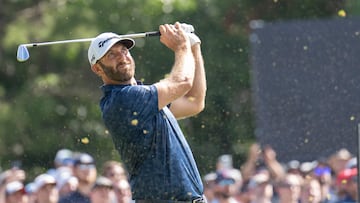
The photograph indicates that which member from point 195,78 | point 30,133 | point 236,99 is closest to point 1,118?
point 30,133

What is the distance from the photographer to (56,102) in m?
17.1

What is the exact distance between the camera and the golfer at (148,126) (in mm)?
7492

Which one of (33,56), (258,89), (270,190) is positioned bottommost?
(270,190)

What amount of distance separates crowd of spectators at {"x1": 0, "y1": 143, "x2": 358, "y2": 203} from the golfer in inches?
139

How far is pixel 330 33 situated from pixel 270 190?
1.49m

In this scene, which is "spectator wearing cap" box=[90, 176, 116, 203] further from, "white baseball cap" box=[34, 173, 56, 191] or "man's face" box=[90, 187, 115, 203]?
"white baseball cap" box=[34, 173, 56, 191]

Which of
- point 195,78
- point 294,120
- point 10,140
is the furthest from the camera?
point 10,140

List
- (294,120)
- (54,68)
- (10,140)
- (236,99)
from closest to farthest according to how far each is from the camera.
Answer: (294,120), (236,99), (10,140), (54,68)

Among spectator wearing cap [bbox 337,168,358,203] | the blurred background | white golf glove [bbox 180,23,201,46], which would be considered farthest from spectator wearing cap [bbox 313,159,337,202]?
white golf glove [bbox 180,23,201,46]

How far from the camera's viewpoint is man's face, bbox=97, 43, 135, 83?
761cm

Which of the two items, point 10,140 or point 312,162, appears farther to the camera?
point 10,140

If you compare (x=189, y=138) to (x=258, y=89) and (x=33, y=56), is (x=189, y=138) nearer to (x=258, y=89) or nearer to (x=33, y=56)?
(x=258, y=89)

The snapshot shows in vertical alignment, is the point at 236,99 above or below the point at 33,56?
below

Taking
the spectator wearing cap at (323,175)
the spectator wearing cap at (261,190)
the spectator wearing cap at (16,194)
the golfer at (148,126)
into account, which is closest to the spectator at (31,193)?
the spectator wearing cap at (16,194)
